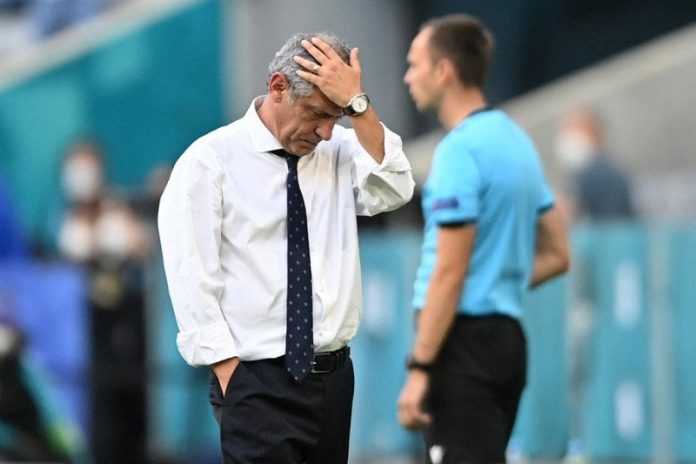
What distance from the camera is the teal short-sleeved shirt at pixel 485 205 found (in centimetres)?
519

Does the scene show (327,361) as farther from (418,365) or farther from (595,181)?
(595,181)

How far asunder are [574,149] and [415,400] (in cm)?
621

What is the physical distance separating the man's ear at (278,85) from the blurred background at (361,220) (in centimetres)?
498

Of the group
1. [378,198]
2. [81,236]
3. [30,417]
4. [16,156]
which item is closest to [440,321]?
[378,198]

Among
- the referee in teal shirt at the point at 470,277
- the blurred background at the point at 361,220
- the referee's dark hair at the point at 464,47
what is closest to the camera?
the referee in teal shirt at the point at 470,277

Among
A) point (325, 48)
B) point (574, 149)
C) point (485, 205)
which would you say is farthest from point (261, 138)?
point (574, 149)

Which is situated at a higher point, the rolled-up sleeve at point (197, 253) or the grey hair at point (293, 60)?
the grey hair at point (293, 60)

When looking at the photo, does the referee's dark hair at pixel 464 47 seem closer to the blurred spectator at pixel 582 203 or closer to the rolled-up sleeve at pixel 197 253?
the rolled-up sleeve at pixel 197 253

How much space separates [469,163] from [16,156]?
283 inches

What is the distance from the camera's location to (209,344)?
4.24 meters

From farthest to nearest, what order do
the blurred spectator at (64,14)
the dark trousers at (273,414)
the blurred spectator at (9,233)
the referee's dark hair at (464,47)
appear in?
the blurred spectator at (64,14), the blurred spectator at (9,233), the referee's dark hair at (464,47), the dark trousers at (273,414)

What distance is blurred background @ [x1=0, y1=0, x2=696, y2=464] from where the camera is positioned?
902 cm

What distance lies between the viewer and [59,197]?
11.5 m

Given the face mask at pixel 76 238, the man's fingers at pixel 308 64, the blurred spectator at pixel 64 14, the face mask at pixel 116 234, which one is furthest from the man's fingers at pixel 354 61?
the blurred spectator at pixel 64 14
